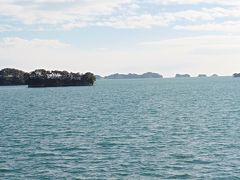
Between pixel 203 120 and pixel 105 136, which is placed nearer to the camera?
pixel 105 136

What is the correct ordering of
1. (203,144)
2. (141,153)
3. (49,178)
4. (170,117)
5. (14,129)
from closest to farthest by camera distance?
(49,178) → (141,153) → (203,144) → (14,129) → (170,117)

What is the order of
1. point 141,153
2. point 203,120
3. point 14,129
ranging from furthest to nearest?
point 203,120 → point 14,129 → point 141,153

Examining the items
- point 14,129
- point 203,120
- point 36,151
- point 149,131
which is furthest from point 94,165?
point 203,120

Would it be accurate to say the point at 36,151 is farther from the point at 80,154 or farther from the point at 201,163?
the point at 201,163

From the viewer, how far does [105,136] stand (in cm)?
6266

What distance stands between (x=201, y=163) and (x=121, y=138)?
17.7 m

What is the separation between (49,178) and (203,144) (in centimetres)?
2145

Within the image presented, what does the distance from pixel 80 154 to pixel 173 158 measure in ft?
33.2

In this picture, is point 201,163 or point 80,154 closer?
point 201,163

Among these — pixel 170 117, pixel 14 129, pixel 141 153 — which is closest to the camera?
pixel 141 153

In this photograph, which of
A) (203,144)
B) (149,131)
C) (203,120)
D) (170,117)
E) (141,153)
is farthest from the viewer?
(170,117)

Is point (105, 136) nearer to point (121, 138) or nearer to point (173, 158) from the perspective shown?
point (121, 138)

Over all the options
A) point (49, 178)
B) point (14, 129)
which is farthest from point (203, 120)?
point (49, 178)

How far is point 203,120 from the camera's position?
81.7m
